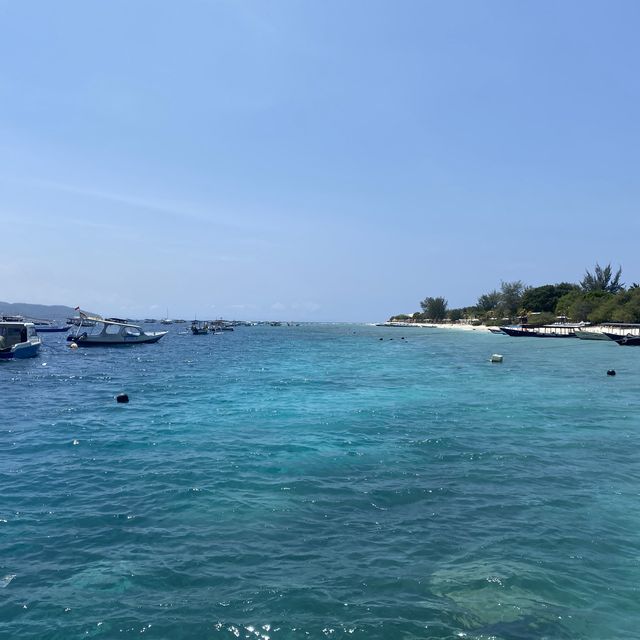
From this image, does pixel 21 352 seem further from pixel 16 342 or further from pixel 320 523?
pixel 320 523

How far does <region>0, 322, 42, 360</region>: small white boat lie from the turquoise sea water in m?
33.7

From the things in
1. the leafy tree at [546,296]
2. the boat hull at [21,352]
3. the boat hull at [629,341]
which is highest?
the leafy tree at [546,296]

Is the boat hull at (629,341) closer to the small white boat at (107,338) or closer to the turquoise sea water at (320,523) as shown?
the turquoise sea water at (320,523)

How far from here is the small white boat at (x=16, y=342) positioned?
53.8 metres

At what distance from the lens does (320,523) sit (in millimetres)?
11328

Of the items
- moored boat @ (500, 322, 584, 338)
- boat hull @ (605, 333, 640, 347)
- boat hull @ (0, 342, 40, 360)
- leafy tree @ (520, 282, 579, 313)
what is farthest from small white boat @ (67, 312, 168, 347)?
leafy tree @ (520, 282, 579, 313)

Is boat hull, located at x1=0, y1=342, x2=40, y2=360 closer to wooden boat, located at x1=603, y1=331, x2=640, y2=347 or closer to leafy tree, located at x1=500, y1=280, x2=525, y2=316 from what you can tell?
wooden boat, located at x1=603, y1=331, x2=640, y2=347

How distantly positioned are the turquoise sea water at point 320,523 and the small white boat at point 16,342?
1327 inches

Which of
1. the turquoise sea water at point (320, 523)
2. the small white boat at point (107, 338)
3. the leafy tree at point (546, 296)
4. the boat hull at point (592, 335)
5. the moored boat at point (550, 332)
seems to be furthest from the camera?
the leafy tree at point (546, 296)

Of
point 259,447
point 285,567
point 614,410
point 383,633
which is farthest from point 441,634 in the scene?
point 614,410

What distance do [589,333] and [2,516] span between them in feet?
362

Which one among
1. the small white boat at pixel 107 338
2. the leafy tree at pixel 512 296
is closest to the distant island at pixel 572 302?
the leafy tree at pixel 512 296

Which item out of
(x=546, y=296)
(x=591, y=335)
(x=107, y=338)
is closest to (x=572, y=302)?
(x=546, y=296)

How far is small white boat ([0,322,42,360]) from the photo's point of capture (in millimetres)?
53812
